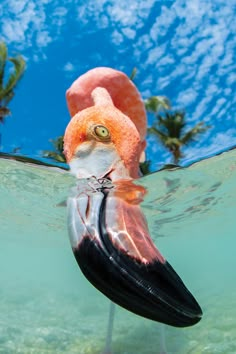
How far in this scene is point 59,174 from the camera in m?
11.0

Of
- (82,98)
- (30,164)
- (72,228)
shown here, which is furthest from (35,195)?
(72,228)

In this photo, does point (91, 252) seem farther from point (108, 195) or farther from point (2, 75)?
point (2, 75)

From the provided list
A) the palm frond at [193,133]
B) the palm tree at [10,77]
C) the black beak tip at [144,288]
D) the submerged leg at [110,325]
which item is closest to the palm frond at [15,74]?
the palm tree at [10,77]

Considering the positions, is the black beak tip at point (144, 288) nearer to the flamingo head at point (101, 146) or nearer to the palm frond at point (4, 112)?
the flamingo head at point (101, 146)

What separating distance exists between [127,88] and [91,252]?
3.00 metres

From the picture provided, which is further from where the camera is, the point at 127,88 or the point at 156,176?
the point at 156,176

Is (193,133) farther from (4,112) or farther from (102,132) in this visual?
(102,132)

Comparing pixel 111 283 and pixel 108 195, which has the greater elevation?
pixel 108 195

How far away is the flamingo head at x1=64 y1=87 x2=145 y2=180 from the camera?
3.63 m

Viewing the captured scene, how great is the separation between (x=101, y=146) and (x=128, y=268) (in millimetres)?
1809

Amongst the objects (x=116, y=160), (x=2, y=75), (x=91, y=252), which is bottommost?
(x=91, y=252)

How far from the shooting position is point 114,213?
105 inches

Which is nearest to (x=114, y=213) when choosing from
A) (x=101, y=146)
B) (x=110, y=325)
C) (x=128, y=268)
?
(x=128, y=268)

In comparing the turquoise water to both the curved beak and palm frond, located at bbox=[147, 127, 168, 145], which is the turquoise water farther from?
palm frond, located at bbox=[147, 127, 168, 145]
